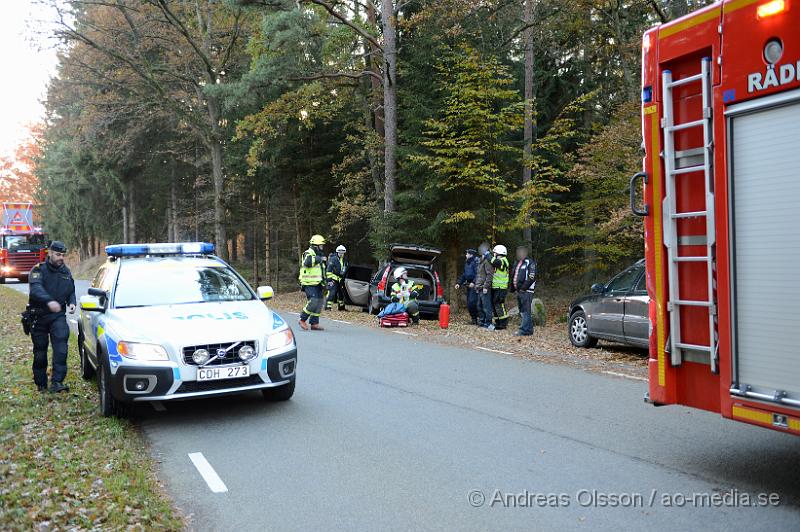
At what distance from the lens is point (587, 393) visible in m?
8.62

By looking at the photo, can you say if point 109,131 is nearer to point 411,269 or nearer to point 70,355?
point 411,269

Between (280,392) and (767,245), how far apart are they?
17.7 ft

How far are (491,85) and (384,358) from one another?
472 inches

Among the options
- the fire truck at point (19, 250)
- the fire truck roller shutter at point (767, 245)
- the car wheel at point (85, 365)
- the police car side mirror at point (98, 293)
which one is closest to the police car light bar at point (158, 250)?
the police car side mirror at point (98, 293)

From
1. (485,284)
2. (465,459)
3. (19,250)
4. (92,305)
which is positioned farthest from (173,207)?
(465,459)

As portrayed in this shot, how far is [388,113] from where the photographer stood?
23.8 metres

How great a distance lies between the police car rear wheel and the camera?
7.99 m

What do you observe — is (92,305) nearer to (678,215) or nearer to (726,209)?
(678,215)

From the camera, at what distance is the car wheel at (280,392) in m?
7.99

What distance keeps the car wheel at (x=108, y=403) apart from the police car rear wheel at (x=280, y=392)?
4.96 ft

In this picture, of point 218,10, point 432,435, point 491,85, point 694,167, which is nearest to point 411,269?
point 491,85

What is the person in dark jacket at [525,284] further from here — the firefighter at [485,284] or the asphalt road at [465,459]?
the asphalt road at [465,459]

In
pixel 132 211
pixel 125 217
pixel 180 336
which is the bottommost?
pixel 180 336

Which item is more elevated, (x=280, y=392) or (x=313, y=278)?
(x=313, y=278)
